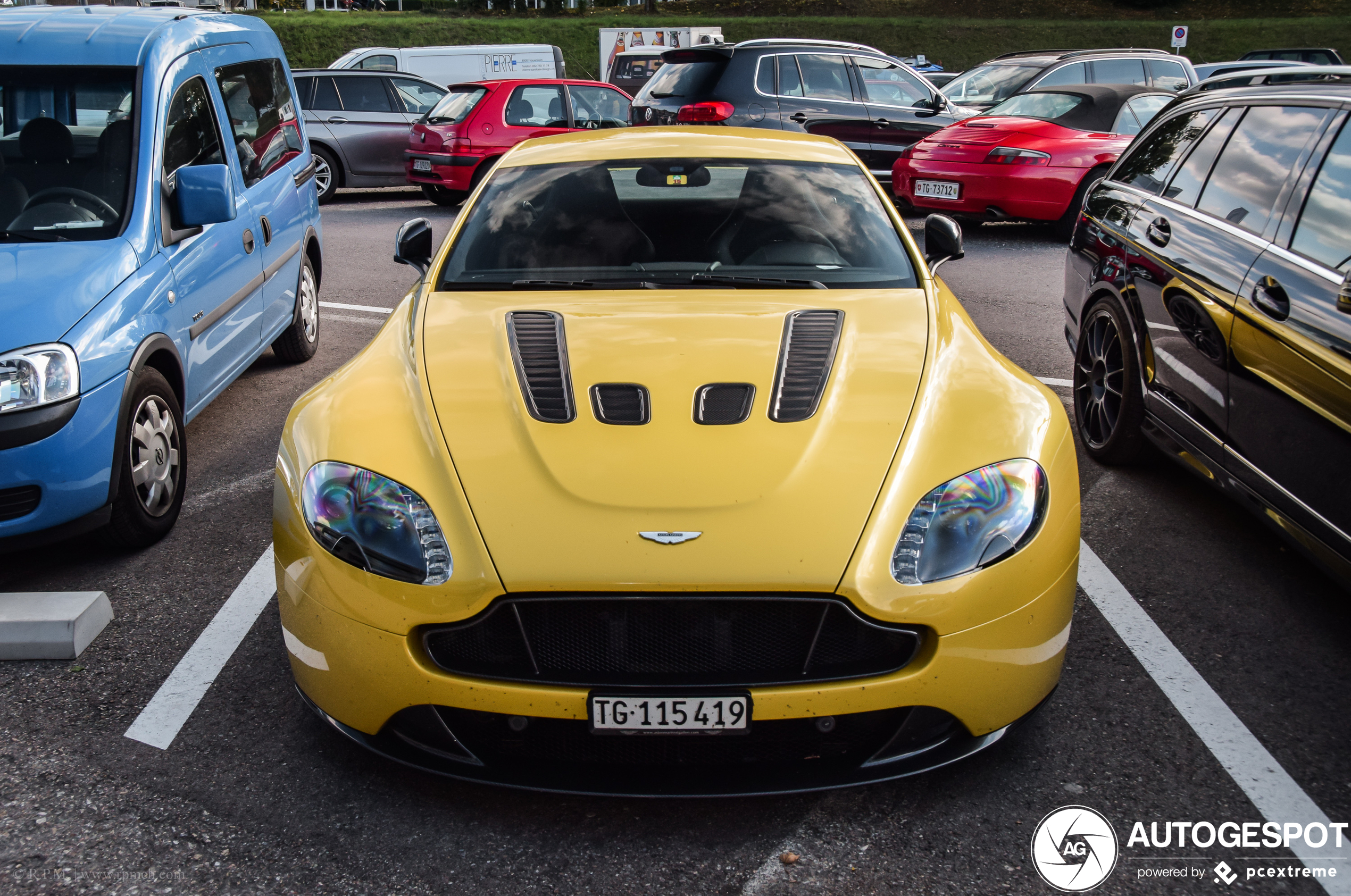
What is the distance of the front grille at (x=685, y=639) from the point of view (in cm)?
232

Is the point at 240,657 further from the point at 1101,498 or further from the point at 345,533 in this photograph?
the point at 1101,498

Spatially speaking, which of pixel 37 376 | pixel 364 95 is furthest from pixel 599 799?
pixel 364 95

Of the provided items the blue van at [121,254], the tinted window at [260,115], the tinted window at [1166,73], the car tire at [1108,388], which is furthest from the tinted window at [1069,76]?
the blue van at [121,254]

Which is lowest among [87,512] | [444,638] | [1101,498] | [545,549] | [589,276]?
[1101,498]

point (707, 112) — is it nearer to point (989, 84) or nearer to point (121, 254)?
point (989, 84)

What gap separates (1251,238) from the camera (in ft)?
12.2

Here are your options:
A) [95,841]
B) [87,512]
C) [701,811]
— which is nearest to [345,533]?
[95,841]

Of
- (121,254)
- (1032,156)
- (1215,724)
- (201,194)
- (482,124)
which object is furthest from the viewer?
(482,124)

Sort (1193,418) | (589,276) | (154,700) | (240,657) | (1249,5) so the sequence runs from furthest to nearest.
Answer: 1. (1249,5)
2. (1193,418)
3. (589,276)
4. (240,657)
5. (154,700)

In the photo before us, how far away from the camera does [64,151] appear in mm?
4449

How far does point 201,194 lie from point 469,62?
1854 cm

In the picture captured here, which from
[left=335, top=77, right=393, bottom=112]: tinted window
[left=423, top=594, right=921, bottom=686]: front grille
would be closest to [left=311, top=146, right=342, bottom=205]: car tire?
[left=335, top=77, right=393, bottom=112]: tinted window

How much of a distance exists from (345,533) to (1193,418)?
3020 mm

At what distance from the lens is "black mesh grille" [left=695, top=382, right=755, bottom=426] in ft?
8.96
